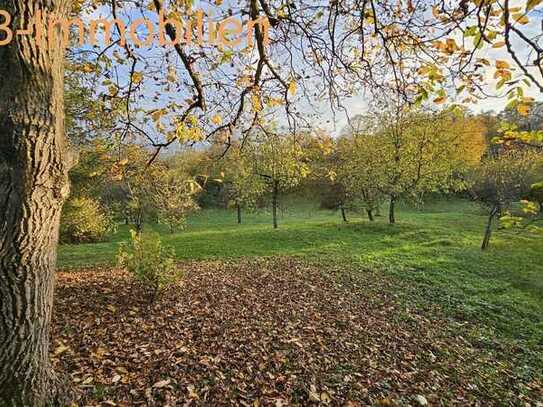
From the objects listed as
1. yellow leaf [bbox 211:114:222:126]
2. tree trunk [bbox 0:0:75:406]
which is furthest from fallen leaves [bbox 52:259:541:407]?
yellow leaf [bbox 211:114:222:126]

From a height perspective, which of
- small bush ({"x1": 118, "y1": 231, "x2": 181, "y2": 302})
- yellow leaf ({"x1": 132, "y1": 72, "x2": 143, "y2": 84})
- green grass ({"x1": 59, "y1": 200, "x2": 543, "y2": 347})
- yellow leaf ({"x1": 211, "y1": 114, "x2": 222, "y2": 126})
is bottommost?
green grass ({"x1": 59, "y1": 200, "x2": 543, "y2": 347})

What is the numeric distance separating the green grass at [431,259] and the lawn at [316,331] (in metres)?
0.07

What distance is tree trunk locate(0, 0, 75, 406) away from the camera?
1902 mm

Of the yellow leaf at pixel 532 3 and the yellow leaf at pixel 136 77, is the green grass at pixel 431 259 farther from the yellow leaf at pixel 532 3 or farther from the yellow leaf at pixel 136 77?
the yellow leaf at pixel 136 77

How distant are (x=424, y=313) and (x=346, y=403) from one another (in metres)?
3.93

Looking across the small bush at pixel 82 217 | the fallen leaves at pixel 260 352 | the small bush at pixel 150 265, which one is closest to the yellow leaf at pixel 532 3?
the fallen leaves at pixel 260 352

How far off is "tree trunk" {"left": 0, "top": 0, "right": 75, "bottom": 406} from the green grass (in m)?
4.87

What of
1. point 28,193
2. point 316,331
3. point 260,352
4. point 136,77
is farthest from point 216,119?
point 316,331

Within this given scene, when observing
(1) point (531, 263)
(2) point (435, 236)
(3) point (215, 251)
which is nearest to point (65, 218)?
(3) point (215, 251)

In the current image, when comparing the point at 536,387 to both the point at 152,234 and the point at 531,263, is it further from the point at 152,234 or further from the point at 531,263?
the point at 531,263

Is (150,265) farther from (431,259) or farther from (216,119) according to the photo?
(431,259)

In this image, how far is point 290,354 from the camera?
399cm

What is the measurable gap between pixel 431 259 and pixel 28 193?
38.3ft

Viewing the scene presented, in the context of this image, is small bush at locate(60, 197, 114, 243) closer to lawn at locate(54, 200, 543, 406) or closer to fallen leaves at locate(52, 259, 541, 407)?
lawn at locate(54, 200, 543, 406)
